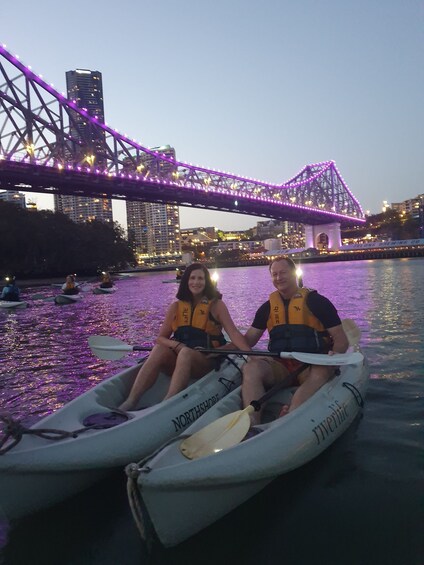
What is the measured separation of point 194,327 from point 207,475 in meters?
2.01

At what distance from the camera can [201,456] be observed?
291 centimetres

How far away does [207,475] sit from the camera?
272 centimetres

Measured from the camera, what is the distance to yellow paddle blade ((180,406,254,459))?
302 centimetres

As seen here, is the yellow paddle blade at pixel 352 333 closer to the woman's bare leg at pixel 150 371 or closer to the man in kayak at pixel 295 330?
the man in kayak at pixel 295 330

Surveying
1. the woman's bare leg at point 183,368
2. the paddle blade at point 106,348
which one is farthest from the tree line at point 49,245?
the woman's bare leg at point 183,368

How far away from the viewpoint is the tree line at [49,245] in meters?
50.3

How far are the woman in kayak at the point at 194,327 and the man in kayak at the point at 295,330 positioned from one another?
0.32 m

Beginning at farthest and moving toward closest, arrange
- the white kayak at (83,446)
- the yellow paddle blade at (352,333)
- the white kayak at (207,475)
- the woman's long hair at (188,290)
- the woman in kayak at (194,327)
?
1. the yellow paddle blade at (352,333)
2. the woman's long hair at (188,290)
3. the woman in kayak at (194,327)
4. the white kayak at (83,446)
5. the white kayak at (207,475)

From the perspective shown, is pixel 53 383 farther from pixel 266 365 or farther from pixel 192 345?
pixel 266 365

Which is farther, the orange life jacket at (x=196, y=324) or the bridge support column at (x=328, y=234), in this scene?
→ the bridge support column at (x=328, y=234)

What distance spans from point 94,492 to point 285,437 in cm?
145

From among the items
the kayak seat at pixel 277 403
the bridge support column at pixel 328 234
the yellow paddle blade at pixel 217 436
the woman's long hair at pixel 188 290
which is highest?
the bridge support column at pixel 328 234

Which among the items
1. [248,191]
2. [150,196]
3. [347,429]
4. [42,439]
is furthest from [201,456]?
[248,191]

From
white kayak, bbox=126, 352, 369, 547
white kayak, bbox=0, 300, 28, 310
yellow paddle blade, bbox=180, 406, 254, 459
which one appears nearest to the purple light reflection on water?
white kayak, bbox=0, 300, 28, 310
